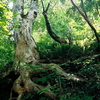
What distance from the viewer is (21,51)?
5.06m

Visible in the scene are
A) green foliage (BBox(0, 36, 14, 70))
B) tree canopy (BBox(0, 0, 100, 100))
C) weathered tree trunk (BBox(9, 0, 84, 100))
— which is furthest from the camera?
green foliage (BBox(0, 36, 14, 70))

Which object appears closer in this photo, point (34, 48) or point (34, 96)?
point (34, 96)

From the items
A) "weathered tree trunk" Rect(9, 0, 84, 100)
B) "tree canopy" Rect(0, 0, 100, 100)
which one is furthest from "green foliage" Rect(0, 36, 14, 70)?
"weathered tree trunk" Rect(9, 0, 84, 100)

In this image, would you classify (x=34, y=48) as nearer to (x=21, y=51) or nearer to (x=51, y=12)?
(x=21, y=51)

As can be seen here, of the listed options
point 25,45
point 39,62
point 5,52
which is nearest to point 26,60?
point 39,62

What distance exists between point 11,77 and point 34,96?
1.66 meters

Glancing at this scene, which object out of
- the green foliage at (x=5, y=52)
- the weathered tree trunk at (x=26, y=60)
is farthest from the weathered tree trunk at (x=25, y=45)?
the green foliage at (x=5, y=52)

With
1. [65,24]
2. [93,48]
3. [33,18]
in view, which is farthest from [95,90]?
[65,24]

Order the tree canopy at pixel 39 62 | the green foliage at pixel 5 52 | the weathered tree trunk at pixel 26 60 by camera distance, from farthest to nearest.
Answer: the green foliage at pixel 5 52 → the weathered tree trunk at pixel 26 60 → the tree canopy at pixel 39 62

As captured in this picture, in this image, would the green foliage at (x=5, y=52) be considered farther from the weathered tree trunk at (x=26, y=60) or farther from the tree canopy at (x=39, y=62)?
the weathered tree trunk at (x=26, y=60)

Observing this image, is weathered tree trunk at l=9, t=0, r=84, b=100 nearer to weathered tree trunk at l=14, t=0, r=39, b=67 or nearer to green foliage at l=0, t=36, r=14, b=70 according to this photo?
weathered tree trunk at l=14, t=0, r=39, b=67

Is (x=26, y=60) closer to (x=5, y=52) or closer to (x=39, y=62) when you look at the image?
(x=39, y=62)

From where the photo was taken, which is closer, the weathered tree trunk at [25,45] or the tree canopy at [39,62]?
the tree canopy at [39,62]

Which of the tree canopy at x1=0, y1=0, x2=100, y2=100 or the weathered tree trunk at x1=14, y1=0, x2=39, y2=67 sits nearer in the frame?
the tree canopy at x1=0, y1=0, x2=100, y2=100
